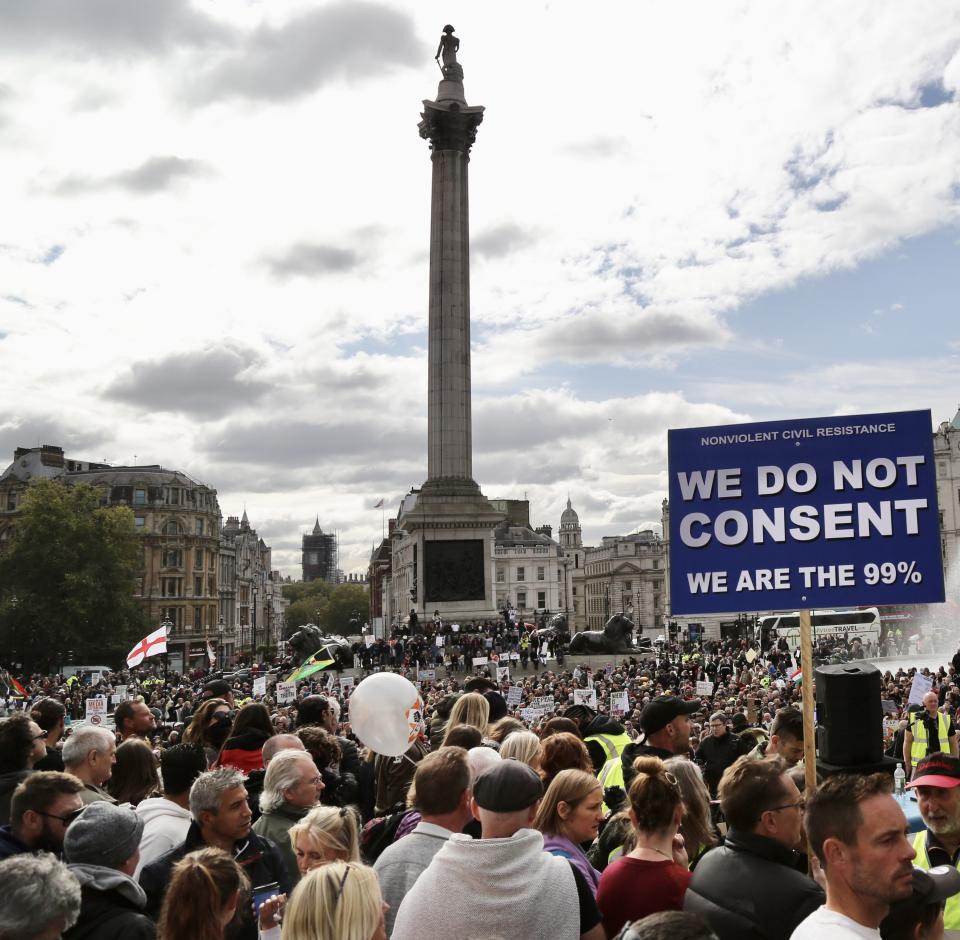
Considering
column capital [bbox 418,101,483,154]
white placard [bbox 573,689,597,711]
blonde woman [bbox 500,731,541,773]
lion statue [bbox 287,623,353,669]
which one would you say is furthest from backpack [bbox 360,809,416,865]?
column capital [bbox 418,101,483,154]

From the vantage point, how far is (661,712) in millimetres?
7258

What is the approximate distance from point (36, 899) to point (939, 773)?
13.8 ft

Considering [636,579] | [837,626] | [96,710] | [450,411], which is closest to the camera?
[96,710]

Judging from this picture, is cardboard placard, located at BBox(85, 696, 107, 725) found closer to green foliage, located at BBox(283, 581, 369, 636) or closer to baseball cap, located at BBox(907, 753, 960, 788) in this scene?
baseball cap, located at BBox(907, 753, 960, 788)

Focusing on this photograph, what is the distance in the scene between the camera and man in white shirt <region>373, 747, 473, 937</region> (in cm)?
457

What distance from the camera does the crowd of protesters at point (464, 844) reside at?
351 cm

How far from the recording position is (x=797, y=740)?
7.52 m

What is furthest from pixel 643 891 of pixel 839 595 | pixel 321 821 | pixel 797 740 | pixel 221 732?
pixel 221 732

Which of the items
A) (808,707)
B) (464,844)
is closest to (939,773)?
(808,707)

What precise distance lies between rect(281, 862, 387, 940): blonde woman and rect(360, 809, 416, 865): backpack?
2061mm

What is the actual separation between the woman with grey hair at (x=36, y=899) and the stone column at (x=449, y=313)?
4175cm

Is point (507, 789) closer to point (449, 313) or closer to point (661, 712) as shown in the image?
point (661, 712)

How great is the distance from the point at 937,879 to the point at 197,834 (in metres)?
3.35

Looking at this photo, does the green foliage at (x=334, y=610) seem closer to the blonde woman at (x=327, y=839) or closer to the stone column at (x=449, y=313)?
the stone column at (x=449, y=313)
